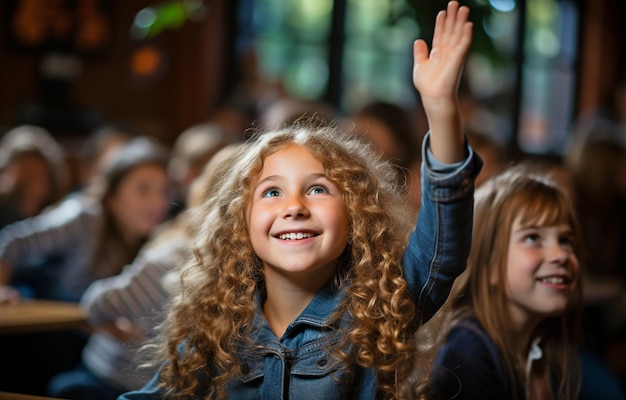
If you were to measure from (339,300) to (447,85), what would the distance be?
1.37 feet

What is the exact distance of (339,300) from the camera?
60.7 inches

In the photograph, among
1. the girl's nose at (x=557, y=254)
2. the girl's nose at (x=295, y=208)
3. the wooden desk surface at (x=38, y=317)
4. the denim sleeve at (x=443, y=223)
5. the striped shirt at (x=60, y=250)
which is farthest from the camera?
the striped shirt at (x=60, y=250)

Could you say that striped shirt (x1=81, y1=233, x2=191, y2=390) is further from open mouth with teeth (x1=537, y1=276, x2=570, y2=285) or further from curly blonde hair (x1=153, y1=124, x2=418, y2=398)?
open mouth with teeth (x1=537, y1=276, x2=570, y2=285)

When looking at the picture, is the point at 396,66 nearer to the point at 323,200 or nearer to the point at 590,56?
the point at 590,56

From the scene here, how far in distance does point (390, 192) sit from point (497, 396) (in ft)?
1.55

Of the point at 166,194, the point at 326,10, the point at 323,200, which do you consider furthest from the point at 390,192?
the point at 326,10

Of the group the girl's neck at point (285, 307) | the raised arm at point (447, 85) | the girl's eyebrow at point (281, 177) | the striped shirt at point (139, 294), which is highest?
the raised arm at point (447, 85)

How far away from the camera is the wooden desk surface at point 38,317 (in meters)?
2.43

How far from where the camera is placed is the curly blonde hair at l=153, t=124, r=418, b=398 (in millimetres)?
1490

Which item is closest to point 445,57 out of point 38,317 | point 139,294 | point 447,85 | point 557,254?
point 447,85

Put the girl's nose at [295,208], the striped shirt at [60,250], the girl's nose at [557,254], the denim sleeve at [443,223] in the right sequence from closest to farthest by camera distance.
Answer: the denim sleeve at [443,223] → the girl's nose at [295,208] → the girl's nose at [557,254] → the striped shirt at [60,250]

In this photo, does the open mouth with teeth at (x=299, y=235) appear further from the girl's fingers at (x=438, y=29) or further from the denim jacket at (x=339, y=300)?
the girl's fingers at (x=438, y=29)

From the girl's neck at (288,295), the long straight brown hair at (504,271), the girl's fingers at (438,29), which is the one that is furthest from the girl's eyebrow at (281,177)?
the long straight brown hair at (504,271)

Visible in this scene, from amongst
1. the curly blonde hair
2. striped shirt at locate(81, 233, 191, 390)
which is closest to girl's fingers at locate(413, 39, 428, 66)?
the curly blonde hair
